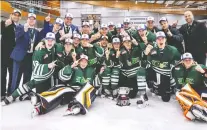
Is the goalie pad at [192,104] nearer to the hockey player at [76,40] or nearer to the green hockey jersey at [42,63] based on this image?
the hockey player at [76,40]

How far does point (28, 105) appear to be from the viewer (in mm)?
4074

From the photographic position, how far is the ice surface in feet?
9.96

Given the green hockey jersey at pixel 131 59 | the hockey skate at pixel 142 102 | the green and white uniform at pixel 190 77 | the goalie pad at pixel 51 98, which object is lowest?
the hockey skate at pixel 142 102

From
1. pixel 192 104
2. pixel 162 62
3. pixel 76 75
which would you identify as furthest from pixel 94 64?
pixel 192 104

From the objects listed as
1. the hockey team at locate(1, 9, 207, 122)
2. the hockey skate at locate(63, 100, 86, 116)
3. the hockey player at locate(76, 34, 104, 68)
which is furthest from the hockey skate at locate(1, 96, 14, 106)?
the hockey player at locate(76, 34, 104, 68)

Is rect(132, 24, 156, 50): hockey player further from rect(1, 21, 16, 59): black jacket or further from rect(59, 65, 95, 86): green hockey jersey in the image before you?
rect(1, 21, 16, 59): black jacket

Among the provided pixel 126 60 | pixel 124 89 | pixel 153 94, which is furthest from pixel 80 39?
pixel 153 94

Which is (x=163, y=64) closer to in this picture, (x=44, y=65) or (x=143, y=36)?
(x=143, y=36)

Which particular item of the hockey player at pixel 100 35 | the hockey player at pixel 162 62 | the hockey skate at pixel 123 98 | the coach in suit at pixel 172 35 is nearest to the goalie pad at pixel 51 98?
the hockey skate at pixel 123 98

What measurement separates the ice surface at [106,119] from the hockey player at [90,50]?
77 centimetres

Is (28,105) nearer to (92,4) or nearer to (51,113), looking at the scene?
(51,113)

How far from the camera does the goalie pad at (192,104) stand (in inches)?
122

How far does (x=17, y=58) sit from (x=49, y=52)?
2.11 ft

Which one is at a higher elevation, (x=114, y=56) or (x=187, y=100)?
(x=114, y=56)
